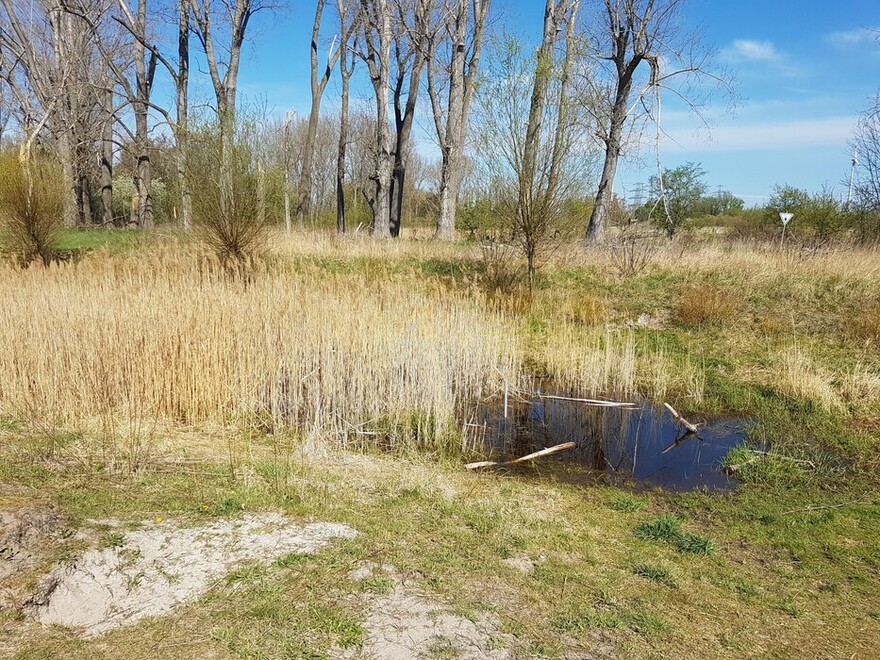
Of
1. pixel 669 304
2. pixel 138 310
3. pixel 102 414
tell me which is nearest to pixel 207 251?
pixel 138 310

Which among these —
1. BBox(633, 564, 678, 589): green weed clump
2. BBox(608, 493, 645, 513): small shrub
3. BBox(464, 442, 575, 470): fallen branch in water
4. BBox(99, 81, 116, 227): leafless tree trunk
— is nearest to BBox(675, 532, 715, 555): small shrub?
BBox(633, 564, 678, 589): green weed clump

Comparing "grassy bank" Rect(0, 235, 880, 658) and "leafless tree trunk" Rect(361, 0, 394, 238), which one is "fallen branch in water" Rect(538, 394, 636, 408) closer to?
"grassy bank" Rect(0, 235, 880, 658)

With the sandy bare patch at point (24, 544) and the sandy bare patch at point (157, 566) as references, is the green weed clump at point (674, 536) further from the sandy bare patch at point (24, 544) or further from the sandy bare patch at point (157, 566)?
the sandy bare patch at point (24, 544)

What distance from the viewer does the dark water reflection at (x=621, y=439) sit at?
5324mm

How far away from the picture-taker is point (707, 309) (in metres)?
10.1

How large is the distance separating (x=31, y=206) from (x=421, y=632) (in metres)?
12.9

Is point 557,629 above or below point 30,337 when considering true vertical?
below

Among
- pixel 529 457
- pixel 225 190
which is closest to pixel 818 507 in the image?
pixel 529 457

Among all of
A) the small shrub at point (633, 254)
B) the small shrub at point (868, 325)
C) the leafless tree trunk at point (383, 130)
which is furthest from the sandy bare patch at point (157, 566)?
the leafless tree trunk at point (383, 130)

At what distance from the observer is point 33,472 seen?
155 inches

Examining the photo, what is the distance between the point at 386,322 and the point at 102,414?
346cm

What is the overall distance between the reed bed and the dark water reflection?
63 cm

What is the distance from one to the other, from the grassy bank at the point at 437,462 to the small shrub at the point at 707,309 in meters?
0.06

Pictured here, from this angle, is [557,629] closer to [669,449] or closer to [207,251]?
[669,449]
